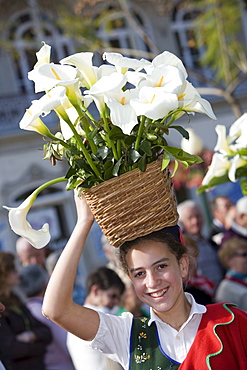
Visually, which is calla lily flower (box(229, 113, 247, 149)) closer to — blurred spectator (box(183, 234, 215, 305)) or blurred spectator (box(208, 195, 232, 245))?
blurred spectator (box(183, 234, 215, 305))

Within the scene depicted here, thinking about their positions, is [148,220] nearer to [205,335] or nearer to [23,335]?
[205,335]

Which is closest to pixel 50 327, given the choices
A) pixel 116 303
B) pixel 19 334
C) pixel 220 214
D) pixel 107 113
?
pixel 19 334

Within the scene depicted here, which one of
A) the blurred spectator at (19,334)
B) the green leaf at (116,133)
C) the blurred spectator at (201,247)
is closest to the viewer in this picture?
the green leaf at (116,133)

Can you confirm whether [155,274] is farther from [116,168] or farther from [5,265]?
[5,265]

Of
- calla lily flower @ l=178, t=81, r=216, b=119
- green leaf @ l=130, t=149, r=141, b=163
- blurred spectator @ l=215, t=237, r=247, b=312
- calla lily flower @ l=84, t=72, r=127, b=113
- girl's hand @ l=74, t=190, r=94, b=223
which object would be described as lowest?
blurred spectator @ l=215, t=237, r=247, b=312

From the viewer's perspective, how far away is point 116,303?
3.77 meters

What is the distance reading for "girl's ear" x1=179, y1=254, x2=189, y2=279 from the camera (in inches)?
88.7

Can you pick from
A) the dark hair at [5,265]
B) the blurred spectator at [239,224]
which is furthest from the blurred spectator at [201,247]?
the dark hair at [5,265]

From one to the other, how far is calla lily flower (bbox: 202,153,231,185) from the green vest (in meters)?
1.07

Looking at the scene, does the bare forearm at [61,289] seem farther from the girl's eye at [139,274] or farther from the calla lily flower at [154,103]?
the calla lily flower at [154,103]

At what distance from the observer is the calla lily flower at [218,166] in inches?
121

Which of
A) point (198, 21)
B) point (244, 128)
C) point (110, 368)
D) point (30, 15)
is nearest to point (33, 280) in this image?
point (110, 368)

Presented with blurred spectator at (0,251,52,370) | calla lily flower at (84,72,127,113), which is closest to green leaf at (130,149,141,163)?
calla lily flower at (84,72,127,113)

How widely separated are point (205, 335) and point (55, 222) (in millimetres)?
9806
